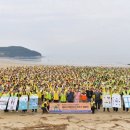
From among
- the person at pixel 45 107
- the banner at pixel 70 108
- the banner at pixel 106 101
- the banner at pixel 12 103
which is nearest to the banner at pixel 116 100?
the banner at pixel 106 101

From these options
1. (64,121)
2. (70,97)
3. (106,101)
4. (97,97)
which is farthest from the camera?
(70,97)

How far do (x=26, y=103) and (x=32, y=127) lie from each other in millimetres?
3841

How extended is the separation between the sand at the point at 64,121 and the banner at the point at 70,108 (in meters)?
0.53

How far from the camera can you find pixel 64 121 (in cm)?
1908

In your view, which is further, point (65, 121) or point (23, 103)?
point (23, 103)

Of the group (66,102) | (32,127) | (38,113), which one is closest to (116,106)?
(66,102)

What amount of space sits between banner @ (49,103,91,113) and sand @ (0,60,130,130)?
1.73 ft

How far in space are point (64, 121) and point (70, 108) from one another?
2.30 m

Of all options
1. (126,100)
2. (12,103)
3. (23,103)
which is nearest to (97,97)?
(126,100)

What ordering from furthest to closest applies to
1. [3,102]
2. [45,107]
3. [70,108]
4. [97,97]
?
[97,97], [3,102], [70,108], [45,107]

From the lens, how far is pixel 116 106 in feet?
71.9

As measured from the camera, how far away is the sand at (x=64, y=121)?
17906 millimetres

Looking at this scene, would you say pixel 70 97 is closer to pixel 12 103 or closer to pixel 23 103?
pixel 23 103

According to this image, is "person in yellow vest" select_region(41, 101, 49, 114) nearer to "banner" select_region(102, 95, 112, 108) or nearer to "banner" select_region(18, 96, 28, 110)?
"banner" select_region(18, 96, 28, 110)
